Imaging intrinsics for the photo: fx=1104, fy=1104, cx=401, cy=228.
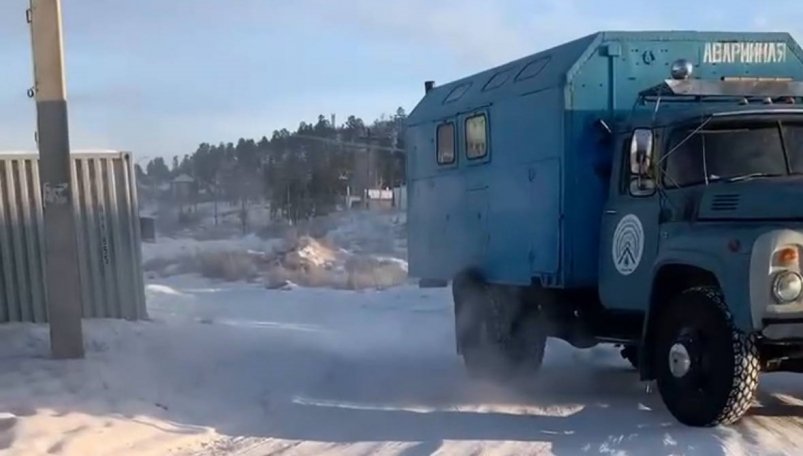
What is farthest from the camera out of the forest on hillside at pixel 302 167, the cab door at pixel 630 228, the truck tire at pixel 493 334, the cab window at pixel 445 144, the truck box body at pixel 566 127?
the forest on hillside at pixel 302 167

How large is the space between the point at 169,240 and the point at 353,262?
18219 millimetres

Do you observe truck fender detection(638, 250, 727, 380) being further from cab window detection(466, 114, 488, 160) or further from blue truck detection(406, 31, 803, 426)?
cab window detection(466, 114, 488, 160)

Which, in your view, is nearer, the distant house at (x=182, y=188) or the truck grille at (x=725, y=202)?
the truck grille at (x=725, y=202)

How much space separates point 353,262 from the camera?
110 feet

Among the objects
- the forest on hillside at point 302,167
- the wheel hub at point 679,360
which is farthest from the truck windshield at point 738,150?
the forest on hillside at point 302,167

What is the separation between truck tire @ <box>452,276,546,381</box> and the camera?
1149 centimetres

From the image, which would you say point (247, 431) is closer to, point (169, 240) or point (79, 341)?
point (79, 341)

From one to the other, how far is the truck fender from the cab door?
102 millimetres

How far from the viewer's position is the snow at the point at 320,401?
8.20m

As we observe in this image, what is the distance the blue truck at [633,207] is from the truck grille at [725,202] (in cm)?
1

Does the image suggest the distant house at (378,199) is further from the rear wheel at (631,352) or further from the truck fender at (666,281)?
the truck fender at (666,281)

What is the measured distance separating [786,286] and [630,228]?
201 centimetres

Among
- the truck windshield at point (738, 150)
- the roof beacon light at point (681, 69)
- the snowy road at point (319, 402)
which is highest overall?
the roof beacon light at point (681, 69)

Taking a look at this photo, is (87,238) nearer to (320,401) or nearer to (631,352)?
(320,401)
